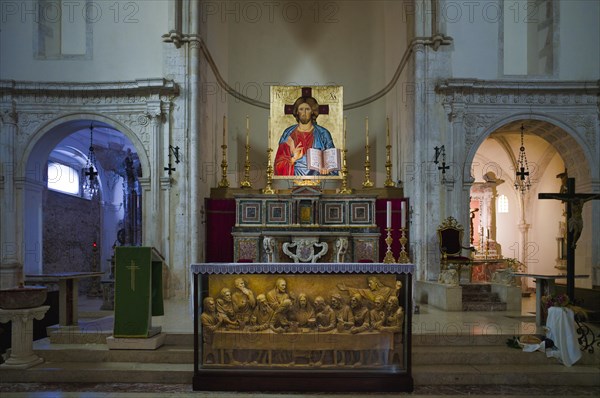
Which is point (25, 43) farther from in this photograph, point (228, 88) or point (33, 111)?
point (228, 88)

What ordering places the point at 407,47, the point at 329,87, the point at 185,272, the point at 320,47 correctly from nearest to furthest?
the point at 185,272, the point at 407,47, the point at 329,87, the point at 320,47

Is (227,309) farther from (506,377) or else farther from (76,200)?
(76,200)

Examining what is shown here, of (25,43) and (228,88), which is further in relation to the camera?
(228,88)

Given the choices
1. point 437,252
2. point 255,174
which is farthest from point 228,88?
point 437,252

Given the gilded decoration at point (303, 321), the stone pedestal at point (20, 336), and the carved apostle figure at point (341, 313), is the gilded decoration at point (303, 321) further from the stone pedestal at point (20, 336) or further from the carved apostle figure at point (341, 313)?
the stone pedestal at point (20, 336)

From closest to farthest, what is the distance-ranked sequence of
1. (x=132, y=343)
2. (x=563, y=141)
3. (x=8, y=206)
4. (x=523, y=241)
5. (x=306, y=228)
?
(x=132, y=343) → (x=8, y=206) → (x=306, y=228) → (x=563, y=141) → (x=523, y=241)

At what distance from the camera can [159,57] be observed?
461 inches

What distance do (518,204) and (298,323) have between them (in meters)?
10.7

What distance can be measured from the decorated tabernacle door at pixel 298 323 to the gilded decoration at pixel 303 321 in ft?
0.04

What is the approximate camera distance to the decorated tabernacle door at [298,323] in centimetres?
596

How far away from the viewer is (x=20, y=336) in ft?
21.3

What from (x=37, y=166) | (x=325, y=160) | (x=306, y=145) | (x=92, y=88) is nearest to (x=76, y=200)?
(x=37, y=166)

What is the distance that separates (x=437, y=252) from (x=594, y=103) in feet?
15.1

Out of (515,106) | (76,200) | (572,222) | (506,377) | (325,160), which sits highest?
(515,106)
